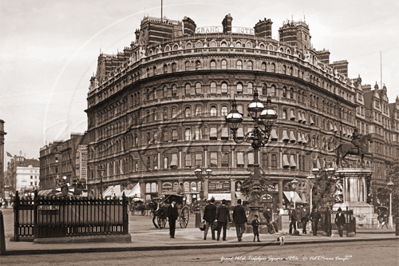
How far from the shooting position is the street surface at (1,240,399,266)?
13.2 metres

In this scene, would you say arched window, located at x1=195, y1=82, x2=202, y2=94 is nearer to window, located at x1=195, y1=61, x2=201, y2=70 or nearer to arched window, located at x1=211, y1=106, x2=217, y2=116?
window, located at x1=195, y1=61, x2=201, y2=70

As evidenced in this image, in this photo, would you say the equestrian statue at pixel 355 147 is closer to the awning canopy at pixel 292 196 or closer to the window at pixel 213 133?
the awning canopy at pixel 292 196

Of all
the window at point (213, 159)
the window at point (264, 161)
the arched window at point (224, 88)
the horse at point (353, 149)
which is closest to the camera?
the horse at point (353, 149)

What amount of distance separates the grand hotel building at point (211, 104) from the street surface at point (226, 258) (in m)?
46.8

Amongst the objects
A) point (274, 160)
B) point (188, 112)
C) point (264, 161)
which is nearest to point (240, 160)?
point (264, 161)

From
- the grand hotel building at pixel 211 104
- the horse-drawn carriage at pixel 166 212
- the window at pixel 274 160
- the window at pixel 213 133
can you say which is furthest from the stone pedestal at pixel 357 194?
the window at pixel 274 160

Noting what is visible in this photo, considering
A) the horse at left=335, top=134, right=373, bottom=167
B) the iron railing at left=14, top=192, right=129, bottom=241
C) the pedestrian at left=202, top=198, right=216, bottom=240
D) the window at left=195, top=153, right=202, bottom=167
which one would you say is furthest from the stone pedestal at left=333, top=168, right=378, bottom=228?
the window at left=195, top=153, right=202, bottom=167

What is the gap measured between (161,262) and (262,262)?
2350 mm

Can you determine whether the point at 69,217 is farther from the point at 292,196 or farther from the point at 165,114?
the point at 165,114

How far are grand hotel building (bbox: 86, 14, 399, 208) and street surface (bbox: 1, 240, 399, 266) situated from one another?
46817 mm

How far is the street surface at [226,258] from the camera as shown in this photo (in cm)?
1319

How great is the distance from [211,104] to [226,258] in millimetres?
52118

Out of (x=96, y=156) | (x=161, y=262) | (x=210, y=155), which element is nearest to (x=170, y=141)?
(x=210, y=155)

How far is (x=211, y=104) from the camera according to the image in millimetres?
66000
